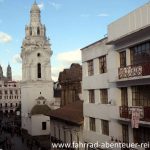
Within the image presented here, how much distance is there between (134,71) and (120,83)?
8.73 feet

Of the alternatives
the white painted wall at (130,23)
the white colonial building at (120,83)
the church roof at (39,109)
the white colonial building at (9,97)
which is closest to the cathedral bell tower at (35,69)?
the church roof at (39,109)

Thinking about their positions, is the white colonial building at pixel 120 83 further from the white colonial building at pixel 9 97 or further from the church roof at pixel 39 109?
the white colonial building at pixel 9 97

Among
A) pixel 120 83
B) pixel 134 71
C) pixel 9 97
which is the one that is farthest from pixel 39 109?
pixel 9 97

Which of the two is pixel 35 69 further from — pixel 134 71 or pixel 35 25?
pixel 134 71

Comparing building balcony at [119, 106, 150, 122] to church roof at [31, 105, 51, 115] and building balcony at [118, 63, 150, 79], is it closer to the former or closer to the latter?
building balcony at [118, 63, 150, 79]

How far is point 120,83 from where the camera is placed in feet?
73.6

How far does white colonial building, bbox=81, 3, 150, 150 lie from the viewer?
1961 cm

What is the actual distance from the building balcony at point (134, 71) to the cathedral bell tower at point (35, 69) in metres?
45.5

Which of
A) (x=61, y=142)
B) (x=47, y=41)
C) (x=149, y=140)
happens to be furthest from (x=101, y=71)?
(x=47, y=41)

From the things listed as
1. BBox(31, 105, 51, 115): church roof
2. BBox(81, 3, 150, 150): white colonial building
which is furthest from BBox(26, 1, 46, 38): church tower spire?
BBox(81, 3, 150, 150): white colonial building

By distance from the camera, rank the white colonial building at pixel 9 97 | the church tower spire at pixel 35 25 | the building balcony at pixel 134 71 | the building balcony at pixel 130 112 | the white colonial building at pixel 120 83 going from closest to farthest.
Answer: the building balcony at pixel 134 71 < the building balcony at pixel 130 112 < the white colonial building at pixel 120 83 < the church tower spire at pixel 35 25 < the white colonial building at pixel 9 97

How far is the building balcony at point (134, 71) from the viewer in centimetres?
1884

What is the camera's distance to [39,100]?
216ft

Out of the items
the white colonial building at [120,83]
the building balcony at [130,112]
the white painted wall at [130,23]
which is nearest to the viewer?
the building balcony at [130,112]
